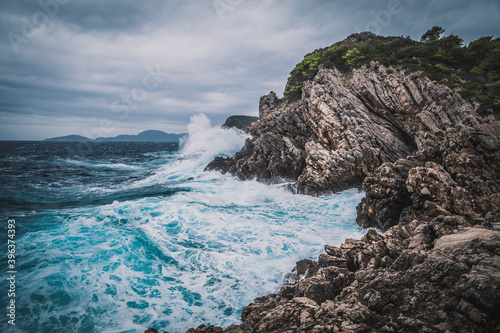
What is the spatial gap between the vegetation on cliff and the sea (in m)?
18.0

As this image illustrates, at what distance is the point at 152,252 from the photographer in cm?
1244

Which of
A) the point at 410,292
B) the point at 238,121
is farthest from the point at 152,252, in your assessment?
the point at 238,121

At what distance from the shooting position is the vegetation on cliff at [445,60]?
22652 mm

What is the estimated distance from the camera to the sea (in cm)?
838

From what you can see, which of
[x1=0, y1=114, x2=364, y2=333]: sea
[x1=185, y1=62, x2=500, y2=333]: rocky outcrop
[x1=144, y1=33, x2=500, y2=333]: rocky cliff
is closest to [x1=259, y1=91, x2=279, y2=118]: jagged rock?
[x1=144, y1=33, x2=500, y2=333]: rocky cliff

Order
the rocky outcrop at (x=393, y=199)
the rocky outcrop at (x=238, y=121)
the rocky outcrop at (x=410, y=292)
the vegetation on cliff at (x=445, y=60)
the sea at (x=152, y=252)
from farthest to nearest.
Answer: the rocky outcrop at (x=238, y=121)
the vegetation on cliff at (x=445, y=60)
the sea at (x=152, y=252)
the rocky outcrop at (x=393, y=199)
the rocky outcrop at (x=410, y=292)

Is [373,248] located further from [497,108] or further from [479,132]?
[497,108]

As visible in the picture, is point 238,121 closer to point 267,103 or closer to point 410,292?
point 267,103

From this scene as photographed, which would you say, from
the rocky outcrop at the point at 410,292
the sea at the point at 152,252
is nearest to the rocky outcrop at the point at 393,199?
the rocky outcrop at the point at 410,292

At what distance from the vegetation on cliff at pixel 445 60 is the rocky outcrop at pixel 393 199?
84.3 inches

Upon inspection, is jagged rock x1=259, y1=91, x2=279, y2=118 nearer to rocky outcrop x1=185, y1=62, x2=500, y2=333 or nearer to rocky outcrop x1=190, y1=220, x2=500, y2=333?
rocky outcrop x1=185, y1=62, x2=500, y2=333

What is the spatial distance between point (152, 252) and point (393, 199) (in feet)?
48.4

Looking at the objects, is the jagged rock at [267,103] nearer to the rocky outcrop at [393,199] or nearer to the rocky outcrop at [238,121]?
the rocky outcrop at [393,199]

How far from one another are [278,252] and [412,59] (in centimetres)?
3448
